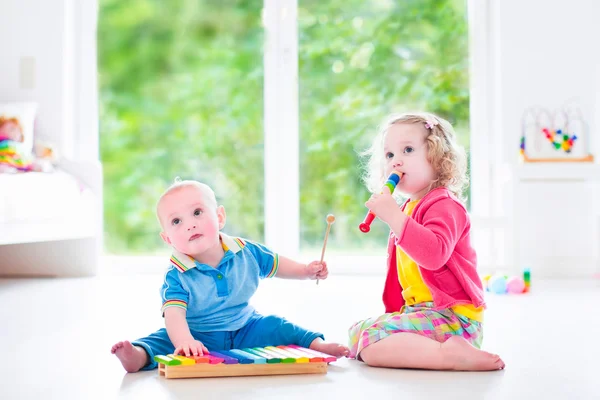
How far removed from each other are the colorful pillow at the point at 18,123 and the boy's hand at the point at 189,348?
2.13 m

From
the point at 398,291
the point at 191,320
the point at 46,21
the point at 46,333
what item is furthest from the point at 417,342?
the point at 46,21

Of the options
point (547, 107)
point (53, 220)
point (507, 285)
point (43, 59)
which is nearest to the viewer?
point (507, 285)

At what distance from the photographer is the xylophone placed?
4.35 feet

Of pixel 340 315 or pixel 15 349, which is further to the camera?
pixel 340 315

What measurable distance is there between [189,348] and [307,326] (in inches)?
24.4

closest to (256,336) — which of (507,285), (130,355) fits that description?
(130,355)

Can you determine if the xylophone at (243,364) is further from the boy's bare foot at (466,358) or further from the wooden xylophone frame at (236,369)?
the boy's bare foot at (466,358)

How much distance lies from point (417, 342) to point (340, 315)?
74 cm

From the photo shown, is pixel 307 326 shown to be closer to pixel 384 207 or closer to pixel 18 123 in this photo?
pixel 384 207

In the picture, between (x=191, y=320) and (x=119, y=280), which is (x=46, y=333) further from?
(x=119, y=280)

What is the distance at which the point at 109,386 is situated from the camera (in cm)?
130

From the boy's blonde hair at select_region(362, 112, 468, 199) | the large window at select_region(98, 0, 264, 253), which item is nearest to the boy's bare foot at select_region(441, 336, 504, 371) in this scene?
the boy's blonde hair at select_region(362, 112, 468, 199)

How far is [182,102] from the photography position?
151 inches

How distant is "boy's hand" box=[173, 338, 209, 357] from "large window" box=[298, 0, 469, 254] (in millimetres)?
2372
